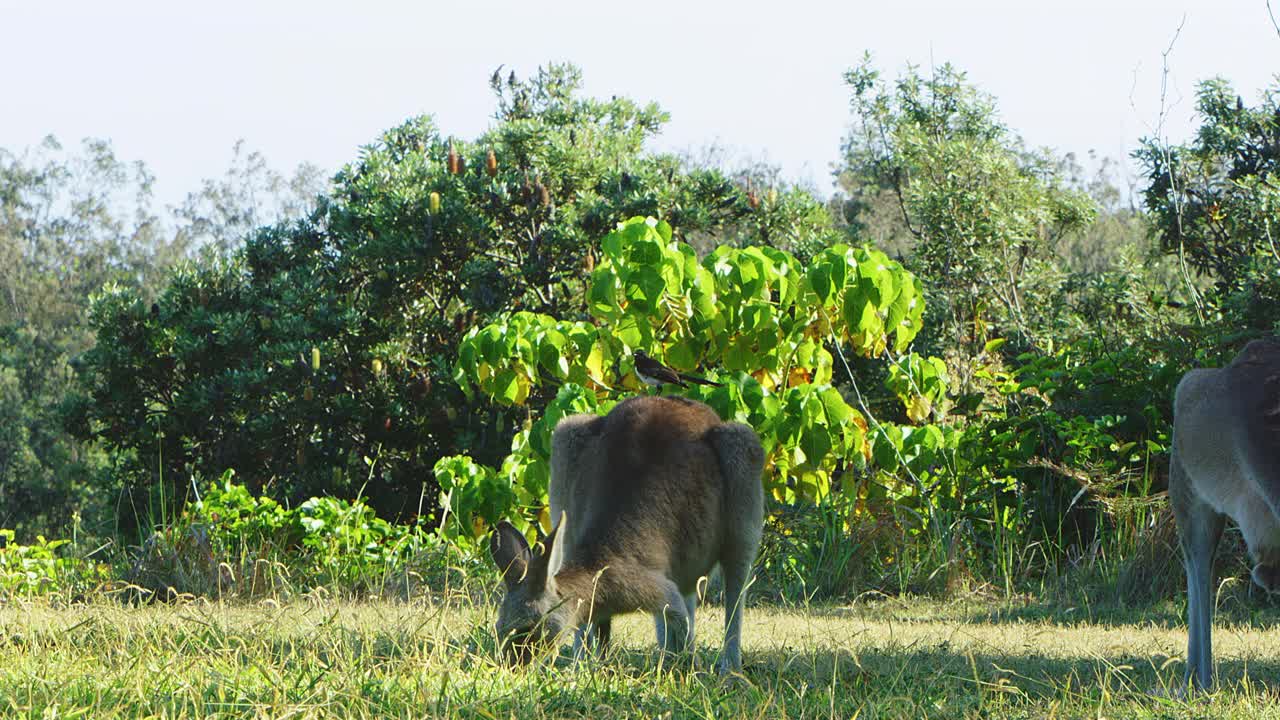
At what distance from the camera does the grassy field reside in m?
4.40

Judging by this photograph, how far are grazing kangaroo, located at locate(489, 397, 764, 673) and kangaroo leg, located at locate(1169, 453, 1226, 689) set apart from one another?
1727mm

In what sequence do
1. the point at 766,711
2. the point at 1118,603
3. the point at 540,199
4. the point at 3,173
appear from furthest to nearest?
the point at 3,173, the point at 540,199, the point at 1118,603, the point at 766,711

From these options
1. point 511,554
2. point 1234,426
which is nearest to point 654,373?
point 511,554

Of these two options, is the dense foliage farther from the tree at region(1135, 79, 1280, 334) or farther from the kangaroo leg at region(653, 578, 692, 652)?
the kangaroo leg at region(653, 578, 692, 652)

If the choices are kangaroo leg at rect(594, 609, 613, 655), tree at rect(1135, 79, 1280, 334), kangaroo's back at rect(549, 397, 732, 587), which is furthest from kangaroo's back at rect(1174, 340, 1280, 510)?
tree at rect(1135, 79, 1280, 334)

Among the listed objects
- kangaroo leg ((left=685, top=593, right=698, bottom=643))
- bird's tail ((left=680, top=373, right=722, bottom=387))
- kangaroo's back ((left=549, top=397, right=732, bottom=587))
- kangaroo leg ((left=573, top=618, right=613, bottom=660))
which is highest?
bird's tail ((left=680, top=373, right=722, bottom=387))

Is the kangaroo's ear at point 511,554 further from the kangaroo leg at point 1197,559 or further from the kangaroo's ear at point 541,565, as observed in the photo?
the kangaroo leg at point 1197,559

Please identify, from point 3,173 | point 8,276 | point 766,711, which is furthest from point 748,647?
point 3,173

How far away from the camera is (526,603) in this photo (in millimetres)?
5043

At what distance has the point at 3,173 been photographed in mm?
36438

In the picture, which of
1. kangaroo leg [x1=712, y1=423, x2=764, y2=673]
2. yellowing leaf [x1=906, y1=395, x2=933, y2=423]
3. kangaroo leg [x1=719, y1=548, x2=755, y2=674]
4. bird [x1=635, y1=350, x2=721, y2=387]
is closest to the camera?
kangaroo leg [x1=719, y1=548, x2=755, y2=674]

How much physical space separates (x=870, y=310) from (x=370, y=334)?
8.33 meters

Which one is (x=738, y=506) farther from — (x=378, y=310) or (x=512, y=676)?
(x=378, y=310)

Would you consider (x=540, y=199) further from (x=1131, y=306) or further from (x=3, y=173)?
(x=3, y=173)
